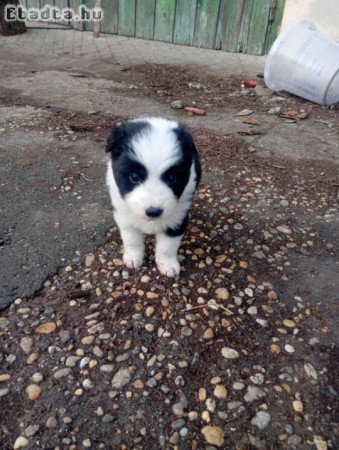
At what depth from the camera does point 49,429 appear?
184cm

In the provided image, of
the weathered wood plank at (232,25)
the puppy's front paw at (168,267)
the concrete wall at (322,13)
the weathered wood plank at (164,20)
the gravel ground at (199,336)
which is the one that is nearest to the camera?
the gravel ground at (199,336)

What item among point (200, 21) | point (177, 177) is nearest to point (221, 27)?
point (200, 21)

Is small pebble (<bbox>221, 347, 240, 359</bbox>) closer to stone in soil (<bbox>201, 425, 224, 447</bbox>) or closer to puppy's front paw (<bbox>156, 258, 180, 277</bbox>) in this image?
stone in soil (<bbox>201, 425, 224, 447</bbox>)

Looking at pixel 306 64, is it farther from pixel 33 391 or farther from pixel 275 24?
pixel 33 391

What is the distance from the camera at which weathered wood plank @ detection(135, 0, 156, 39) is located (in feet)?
25.7

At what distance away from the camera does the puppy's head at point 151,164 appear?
208 centimetres

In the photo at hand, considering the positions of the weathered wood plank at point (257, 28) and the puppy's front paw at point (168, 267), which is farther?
the weathered wood plank at point (257, 28)

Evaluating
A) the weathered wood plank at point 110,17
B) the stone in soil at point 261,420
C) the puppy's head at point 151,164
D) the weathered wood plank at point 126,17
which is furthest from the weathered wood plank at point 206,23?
the stone in soil at point 261,420

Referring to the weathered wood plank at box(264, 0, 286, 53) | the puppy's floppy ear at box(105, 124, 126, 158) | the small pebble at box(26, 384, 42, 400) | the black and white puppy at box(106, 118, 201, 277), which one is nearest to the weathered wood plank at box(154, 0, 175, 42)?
the weathered wood plank at box(264, 0, 286, 53)

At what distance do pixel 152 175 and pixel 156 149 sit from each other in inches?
5.1

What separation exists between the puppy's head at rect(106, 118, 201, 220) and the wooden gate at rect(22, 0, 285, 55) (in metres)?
6.02

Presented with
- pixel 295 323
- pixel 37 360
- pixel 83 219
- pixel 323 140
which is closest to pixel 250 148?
pixel 323 140

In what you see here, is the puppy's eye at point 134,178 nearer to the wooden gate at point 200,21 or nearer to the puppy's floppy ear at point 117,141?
the puppy's floppy ear at point 117,141

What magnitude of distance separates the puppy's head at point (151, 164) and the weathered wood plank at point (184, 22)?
20.6 ft
